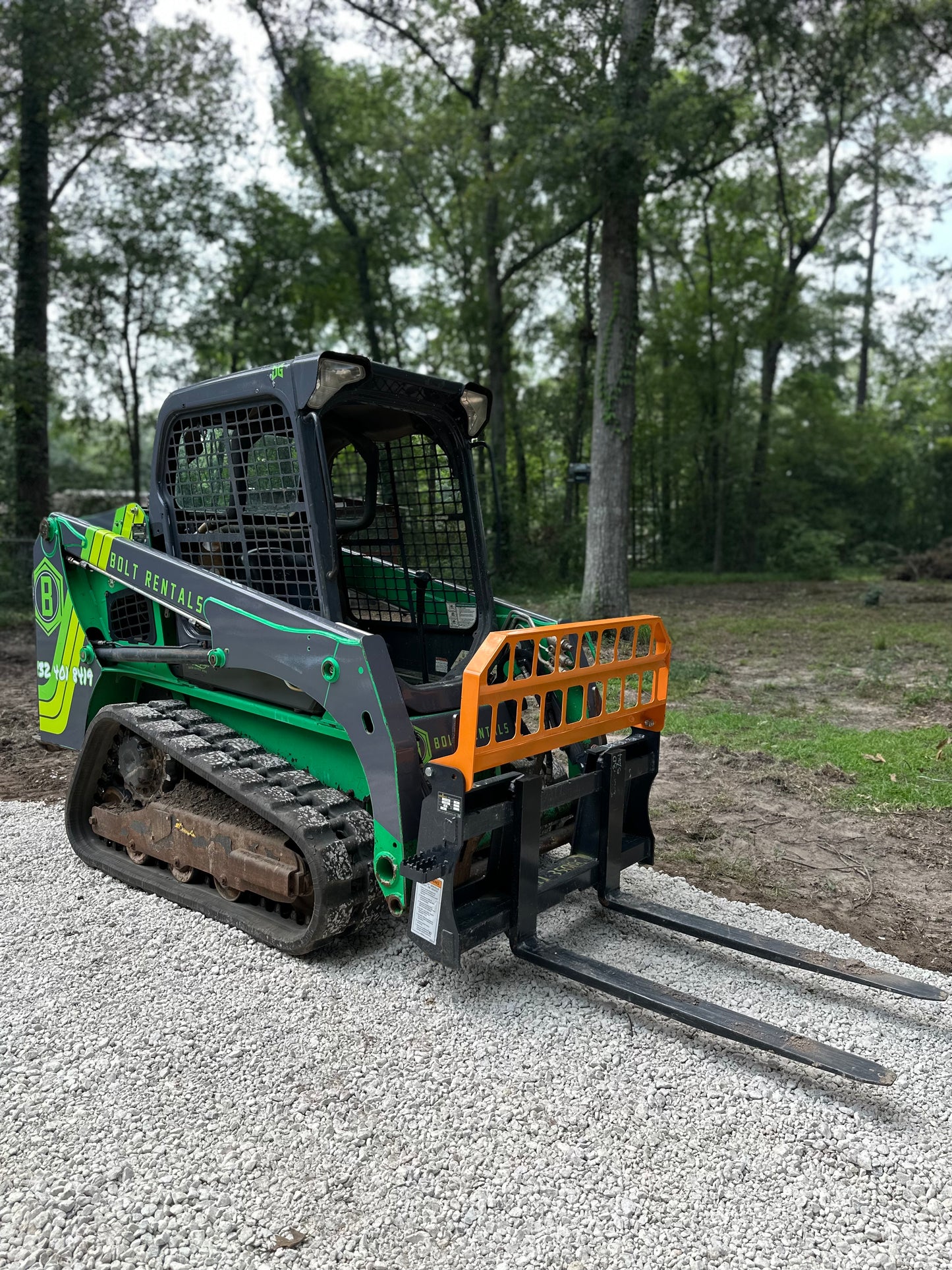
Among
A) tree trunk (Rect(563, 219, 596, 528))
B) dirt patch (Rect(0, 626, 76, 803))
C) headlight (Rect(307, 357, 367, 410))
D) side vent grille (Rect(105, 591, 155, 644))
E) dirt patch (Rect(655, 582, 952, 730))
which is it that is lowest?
dirt patch (Rect(0, 626, 76, 803))

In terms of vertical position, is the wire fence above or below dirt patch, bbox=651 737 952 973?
above

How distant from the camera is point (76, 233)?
60.8 ft

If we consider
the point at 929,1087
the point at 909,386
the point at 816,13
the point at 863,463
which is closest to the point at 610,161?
the point at 816,13

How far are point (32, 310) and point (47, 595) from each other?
41.1ft

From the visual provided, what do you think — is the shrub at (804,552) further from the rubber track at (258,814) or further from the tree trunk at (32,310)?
the rubber track at (258,814)

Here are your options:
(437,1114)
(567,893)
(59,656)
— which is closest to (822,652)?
(567,893)

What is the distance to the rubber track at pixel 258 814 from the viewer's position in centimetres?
329

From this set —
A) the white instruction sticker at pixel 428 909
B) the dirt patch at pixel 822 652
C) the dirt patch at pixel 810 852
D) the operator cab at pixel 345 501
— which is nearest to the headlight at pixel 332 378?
the operator cab at pixel 345 501

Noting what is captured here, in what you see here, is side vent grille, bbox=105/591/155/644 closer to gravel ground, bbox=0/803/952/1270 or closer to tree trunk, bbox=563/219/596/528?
gravel ground, bbox=0/803/952/1270

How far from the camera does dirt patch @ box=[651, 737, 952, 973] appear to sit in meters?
3.99

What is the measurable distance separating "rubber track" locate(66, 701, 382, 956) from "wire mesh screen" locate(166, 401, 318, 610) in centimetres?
69

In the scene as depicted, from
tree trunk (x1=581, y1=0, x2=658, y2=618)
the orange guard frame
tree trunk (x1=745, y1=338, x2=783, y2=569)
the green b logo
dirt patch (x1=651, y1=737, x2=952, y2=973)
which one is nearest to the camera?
the orange guard frame

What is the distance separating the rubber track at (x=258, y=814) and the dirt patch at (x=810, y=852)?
1.84 m

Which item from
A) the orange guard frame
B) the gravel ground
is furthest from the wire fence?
the orange guard frame
